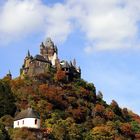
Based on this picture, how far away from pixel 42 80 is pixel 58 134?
2686cm

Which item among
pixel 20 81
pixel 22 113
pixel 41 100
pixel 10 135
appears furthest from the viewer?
pixel 20 81

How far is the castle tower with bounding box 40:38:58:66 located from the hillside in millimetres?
10140

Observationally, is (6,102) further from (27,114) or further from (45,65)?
(45,65)

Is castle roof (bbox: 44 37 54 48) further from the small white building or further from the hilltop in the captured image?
the small white building

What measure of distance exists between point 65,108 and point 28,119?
19.2 metres

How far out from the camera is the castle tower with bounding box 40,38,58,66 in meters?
141

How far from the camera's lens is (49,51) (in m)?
143

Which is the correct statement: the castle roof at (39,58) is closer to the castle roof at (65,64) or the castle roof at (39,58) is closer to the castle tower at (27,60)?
the castle tower at (27,60)

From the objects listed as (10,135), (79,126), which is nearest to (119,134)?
(79,126)

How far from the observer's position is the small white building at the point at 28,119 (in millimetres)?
103125

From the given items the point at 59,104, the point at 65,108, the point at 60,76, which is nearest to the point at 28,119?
the point at 59,104

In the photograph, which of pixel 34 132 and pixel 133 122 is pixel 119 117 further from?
pixel 34 132

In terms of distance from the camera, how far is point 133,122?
13525 cm

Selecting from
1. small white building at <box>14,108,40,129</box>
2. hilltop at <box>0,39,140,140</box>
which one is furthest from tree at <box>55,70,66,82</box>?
small white building at <box>14,108,40,129</box>
